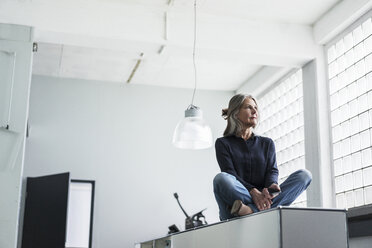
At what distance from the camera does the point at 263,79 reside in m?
6.21

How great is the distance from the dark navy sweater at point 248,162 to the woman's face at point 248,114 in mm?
98

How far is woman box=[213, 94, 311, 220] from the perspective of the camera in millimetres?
2529

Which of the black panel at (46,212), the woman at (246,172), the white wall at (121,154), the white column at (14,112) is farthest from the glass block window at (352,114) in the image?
the black panel at (46,212)

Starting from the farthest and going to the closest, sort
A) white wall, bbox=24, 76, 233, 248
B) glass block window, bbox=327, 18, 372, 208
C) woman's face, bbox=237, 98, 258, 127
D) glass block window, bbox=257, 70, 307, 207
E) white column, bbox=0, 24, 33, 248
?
1. white wall, bbox=24, 76, 233, 248
2. glass block window, bbox=257, 70, 307, 207
3. glass block window, bbox=327, 18, 372, 208
4. white column, bbox=0, 24, 33, 248
5. woman's face, bbox=237, 98, 258, 127

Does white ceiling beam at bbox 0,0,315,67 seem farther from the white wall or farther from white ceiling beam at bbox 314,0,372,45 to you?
the white wall

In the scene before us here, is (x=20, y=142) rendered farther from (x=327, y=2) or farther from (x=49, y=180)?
(x=327, y=2)

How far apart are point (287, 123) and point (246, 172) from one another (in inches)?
120

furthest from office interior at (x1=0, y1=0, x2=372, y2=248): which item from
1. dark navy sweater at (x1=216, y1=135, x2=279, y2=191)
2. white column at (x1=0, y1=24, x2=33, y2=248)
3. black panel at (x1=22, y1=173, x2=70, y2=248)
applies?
dark navy sweater at (x1=216, y1=135, x2=279, y2=191)

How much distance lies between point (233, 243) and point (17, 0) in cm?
320

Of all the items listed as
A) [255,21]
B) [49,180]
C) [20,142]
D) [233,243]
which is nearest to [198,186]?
[49,180]

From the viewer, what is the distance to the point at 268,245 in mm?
1991

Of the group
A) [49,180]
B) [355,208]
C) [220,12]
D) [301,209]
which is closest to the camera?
[301,209]

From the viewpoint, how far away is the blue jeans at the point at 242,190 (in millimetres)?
2531

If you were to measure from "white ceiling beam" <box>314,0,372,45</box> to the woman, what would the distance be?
6.83ft
